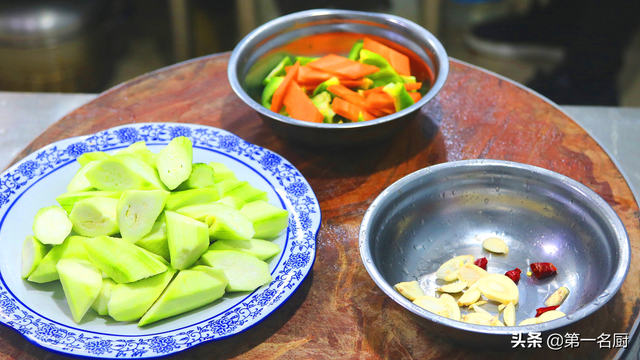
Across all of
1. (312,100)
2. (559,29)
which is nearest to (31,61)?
(312,100)

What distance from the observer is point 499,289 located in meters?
0.96

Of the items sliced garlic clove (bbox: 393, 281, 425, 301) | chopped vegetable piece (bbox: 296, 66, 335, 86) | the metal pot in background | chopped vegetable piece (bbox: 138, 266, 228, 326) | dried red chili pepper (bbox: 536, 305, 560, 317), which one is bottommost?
Answer: the metal pot in background

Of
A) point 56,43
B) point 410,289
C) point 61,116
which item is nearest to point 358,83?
point 410,289

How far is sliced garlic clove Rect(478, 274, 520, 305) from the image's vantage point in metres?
0.95

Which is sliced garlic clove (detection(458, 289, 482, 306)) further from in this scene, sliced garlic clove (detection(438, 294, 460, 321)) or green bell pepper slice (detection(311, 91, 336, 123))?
green bell pepper slice (detection(311, 91, 336, 123))

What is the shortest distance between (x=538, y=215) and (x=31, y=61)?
8.20ft

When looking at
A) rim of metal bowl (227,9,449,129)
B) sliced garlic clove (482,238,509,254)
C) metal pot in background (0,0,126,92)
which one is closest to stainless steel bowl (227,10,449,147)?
rim of metal bowl (227,9,449,129)

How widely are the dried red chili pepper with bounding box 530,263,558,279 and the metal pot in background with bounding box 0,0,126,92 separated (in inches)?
92.4

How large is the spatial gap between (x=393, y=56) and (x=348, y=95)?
0.74ft

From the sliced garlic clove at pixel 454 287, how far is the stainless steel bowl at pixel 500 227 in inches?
1.2

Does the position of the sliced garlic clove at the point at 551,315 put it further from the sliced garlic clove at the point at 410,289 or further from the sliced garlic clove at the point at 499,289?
the sliced garlic clove at the point at 410,289

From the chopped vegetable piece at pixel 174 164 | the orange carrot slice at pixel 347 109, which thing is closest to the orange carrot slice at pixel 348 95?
the orange carrot slice at pixel 347 109

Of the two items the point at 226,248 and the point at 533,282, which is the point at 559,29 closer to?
the point at 533,282

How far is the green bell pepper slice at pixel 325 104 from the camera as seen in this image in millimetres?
1289
